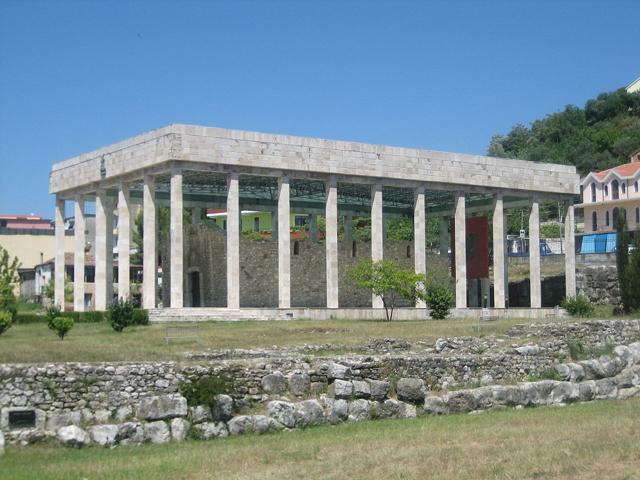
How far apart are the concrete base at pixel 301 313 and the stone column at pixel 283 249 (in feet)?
5.43

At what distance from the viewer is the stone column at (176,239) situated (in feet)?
154

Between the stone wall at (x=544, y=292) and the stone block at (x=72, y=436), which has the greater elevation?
the stone wall at (x=544, y=292)

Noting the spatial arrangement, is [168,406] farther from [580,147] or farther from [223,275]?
[580,147]

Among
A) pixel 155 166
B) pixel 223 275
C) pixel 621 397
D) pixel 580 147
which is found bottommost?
pixel 621 397

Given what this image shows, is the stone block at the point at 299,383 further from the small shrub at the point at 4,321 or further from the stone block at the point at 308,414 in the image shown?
the small shrub at the point at 4,321

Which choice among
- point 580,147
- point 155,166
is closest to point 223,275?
point 155,166

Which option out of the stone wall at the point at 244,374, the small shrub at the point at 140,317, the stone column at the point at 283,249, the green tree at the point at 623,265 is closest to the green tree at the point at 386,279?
the stone column at the point at 283,249

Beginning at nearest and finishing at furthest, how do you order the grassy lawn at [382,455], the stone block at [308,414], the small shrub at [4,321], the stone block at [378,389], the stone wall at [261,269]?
1. the grassy lawn at [382,455]
2. the stone block at [308,414]
3. the stone block at [378,389]
4. the small shrub at [4,321]
5. the stone wall at [261,269]

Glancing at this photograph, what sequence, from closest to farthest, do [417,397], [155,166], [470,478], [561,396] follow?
[470,478] < [417,397] < [561,396] < [155,166]

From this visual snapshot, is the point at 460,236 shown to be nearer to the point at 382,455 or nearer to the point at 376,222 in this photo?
the point at 376,222

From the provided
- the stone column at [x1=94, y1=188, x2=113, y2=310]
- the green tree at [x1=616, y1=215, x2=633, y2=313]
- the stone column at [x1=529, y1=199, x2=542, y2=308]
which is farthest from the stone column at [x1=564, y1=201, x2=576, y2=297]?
the stone column at [x1=94, y1=188, x2=113, y2=310]

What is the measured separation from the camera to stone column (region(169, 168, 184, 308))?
4688cm

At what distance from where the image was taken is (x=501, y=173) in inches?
2422

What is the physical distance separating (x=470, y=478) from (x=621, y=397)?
10827 mm
